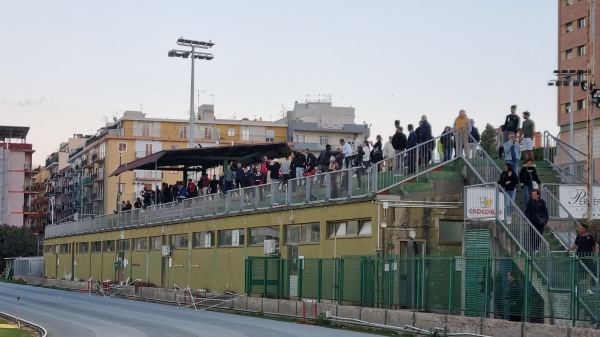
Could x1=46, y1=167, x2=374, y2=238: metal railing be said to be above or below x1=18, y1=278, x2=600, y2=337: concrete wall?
above

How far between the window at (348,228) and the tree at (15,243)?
12093 centimetres

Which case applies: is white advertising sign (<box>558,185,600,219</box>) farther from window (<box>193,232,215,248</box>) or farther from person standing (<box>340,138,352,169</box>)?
window (<box>193,232,215,248</box>)

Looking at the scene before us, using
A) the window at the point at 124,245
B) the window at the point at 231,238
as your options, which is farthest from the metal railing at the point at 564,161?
the window at the point at 124,245

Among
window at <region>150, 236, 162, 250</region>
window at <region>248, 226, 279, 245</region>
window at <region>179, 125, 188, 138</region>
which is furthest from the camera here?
window at <region>179, 125, 188, 138</region>

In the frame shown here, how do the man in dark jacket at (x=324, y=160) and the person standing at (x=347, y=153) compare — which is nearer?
the person standing at (x=347, y=153)

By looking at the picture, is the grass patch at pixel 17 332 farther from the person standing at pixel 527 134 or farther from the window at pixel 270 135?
the window at pixel 270 135

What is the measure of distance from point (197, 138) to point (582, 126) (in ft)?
222

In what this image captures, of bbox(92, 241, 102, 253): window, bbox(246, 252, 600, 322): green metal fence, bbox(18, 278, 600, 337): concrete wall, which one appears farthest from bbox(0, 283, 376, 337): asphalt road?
bbox(92, 241, 102, 253): window

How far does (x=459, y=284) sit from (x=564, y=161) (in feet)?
33.8

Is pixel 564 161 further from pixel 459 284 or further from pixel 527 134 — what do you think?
pixel 459 284

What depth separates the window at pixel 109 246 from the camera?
7150 cm

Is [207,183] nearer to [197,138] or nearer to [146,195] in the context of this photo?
[146,195]

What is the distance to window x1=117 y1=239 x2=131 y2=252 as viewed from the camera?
221 feet

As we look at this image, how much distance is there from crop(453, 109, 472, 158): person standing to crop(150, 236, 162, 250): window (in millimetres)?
27903
